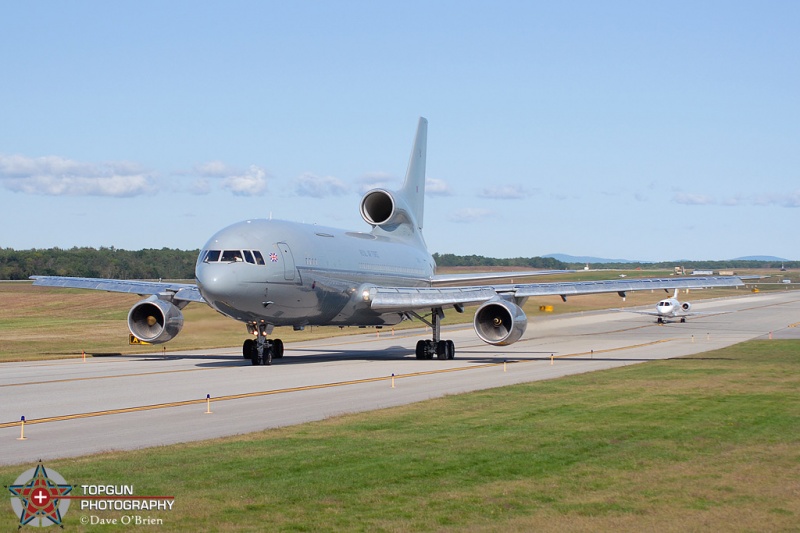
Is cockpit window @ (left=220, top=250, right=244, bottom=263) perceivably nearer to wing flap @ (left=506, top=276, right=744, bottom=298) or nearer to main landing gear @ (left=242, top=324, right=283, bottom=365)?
main landing gear @ (left=242, top=324, right=283, bottom=365)

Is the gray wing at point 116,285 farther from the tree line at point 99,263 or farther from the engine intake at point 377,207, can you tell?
the tree line at point 99,263

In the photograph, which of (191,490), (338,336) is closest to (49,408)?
(191,490)

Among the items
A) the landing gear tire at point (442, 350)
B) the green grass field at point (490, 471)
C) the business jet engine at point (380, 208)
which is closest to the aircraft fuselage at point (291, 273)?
the landing gear tire at point (442, 350)

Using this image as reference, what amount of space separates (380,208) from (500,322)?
46.2 feet

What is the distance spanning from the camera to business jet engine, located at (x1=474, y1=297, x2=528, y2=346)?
34.8 meters

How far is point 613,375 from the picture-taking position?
29.9 meters

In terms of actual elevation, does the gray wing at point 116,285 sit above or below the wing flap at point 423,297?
above

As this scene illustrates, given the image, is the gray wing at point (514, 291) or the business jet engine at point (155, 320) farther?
the gray wing at point (514, 291)

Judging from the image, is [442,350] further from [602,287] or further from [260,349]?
[260,349]

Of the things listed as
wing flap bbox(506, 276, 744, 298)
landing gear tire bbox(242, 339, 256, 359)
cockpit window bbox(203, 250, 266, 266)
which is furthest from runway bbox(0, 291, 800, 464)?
cockpit window bbox(203, 250, 266, 266)

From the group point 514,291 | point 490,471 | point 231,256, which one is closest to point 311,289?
point 231,256

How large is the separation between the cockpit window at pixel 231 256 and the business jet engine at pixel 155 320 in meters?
5.60

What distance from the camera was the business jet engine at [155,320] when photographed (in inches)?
1425

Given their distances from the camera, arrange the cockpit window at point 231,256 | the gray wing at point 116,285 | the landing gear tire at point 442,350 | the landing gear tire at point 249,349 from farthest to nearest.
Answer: the landing gear tire at point 442,350
the gray wing at point 116,285
the landing gear tire at point 249,349
the cockpit window at point 231,256
